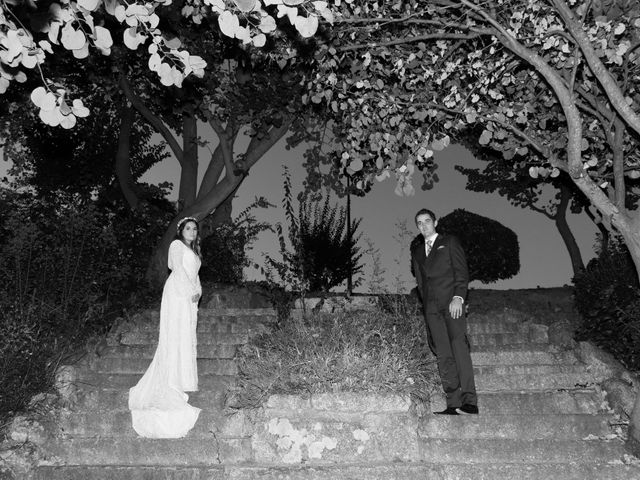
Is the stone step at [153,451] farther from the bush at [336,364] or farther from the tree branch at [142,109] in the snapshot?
the tree branch at [142,109]

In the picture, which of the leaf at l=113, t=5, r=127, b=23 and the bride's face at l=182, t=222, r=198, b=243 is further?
the bride's face at l=182, t=222, r=198, b=243

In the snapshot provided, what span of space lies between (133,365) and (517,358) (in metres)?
5.63

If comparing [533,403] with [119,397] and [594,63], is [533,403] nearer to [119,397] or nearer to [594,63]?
[594,63]

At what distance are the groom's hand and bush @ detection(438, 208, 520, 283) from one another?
37.3ft

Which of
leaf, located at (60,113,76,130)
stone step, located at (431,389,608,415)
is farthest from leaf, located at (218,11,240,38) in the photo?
stone step, located at (431,389,608,415)

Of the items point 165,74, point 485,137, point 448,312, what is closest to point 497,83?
point 485,137

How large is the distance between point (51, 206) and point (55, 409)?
506 inches

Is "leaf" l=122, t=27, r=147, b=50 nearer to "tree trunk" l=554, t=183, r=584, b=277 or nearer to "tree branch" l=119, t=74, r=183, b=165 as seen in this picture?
"tree branch" l=119, t=74, r=183, b=165

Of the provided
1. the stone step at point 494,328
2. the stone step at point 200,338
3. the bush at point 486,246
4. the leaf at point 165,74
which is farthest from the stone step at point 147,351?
the bush at point 486,246

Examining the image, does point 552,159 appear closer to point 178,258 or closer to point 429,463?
point 429,463

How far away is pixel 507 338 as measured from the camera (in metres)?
10.4

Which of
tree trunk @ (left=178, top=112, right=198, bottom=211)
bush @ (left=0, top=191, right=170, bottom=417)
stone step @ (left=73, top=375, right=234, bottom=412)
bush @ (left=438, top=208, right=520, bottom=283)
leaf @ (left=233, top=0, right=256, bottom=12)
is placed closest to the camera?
leaf @ (left=233, top=0, right=256, bottom=12)

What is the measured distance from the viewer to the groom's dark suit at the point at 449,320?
7.44 m

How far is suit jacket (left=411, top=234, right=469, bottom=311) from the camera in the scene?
7.51 metres
